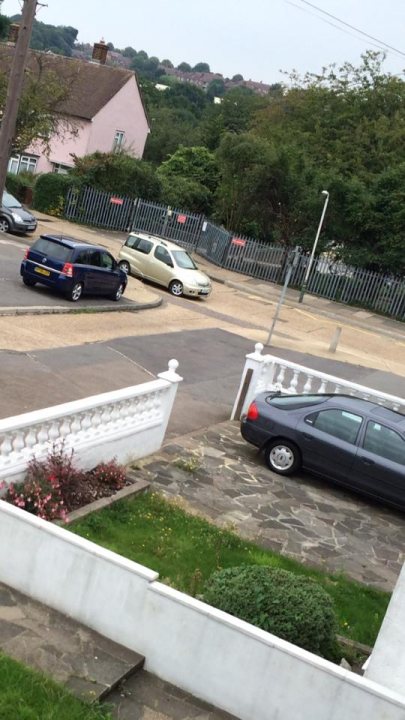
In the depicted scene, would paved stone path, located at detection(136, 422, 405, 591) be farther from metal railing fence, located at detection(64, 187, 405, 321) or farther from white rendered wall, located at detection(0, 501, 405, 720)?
metal railing fence, located at detection(64, 187, 405, 321)

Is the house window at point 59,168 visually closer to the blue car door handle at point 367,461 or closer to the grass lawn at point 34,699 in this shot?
the blue car door handle at point 367,461

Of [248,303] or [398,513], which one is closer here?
[398,513]

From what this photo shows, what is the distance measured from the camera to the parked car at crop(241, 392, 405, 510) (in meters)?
11.4

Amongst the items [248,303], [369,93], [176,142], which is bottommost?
[248,303]

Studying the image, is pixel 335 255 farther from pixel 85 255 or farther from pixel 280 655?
pixel 280 655

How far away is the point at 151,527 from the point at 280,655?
3291mm

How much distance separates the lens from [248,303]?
31.2m

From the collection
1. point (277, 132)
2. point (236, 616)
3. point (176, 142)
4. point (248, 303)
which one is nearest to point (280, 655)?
point (236, 616)

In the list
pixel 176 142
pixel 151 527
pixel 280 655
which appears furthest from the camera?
pixel 176 142

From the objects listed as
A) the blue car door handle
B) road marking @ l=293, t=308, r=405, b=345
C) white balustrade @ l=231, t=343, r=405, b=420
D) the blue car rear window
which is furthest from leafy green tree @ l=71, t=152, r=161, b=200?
the blue car door handle

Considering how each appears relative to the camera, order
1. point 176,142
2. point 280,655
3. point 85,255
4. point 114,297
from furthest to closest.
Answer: point 176,142 < point 114,297 < point 85,255 < point 280,655

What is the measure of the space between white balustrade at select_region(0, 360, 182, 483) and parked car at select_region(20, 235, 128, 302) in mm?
10261

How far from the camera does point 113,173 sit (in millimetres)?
38812

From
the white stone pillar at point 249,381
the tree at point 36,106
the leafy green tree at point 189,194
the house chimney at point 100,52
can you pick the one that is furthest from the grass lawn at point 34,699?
the house chimney at point 100,52
